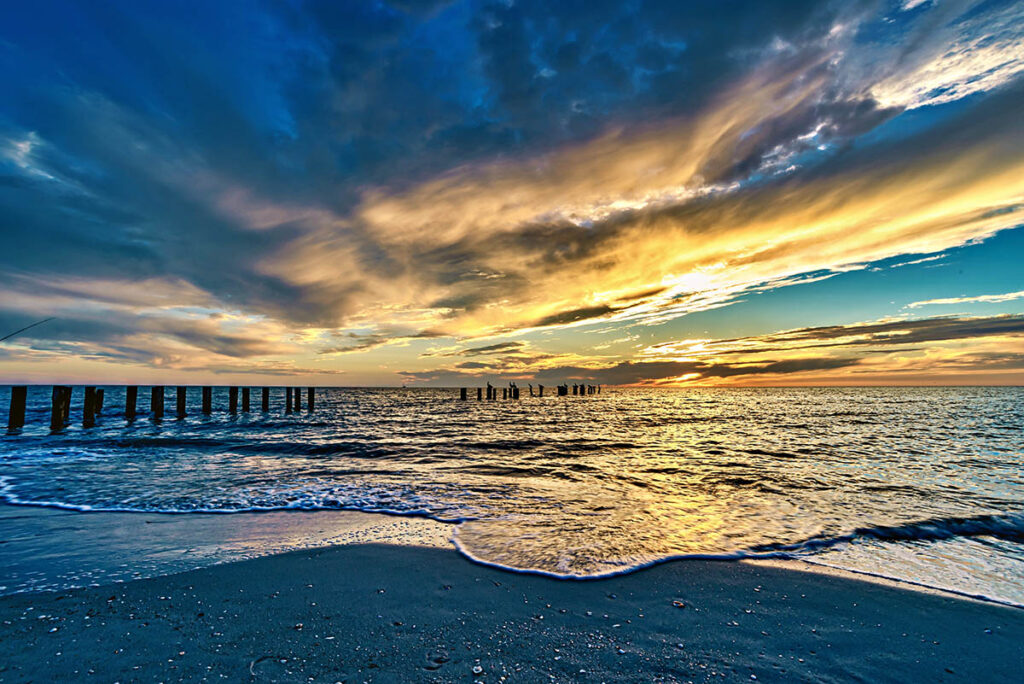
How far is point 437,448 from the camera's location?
16969 millimetres

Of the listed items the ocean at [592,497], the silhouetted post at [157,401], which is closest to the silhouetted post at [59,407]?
the silhouetted post at [157,401]

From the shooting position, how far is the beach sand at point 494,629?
284 centimetres

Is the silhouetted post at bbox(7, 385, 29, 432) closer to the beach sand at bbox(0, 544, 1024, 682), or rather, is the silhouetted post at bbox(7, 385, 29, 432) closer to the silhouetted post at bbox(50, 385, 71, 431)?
the silhouetted post at bbox(50, 385, 71, 431)

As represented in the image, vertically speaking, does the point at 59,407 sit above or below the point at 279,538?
above

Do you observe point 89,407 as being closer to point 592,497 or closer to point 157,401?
point 157,401

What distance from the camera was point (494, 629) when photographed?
11.1ft

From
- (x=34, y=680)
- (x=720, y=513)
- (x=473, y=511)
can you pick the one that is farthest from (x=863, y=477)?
(x=34, y=680)

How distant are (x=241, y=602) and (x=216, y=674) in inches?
47.0

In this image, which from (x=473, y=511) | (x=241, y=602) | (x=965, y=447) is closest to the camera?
(x=241, y=602)

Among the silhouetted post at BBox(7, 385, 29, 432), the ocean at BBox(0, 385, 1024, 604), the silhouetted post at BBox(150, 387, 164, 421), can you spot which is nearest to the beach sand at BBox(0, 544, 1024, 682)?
the ocean at BBox(0, 385, 1024, 604)

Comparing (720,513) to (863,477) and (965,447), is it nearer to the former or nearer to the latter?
(863,477)

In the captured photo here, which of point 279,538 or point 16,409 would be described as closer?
point 279,538

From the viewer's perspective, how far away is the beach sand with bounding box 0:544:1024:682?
9.33 ft

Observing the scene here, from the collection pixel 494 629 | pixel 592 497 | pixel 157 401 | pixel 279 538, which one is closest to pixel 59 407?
pixel 157 401
